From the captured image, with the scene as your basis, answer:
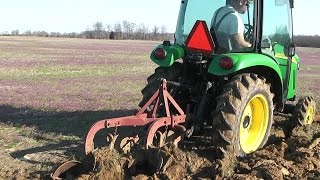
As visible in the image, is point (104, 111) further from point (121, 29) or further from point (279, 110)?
point (121, 29)

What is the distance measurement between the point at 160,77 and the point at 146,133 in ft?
5.12

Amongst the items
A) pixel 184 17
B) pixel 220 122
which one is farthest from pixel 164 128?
pixel 184 17

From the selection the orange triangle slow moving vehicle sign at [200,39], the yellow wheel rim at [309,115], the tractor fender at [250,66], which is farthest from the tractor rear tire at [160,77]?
the yellow wheel rim at [309,115]

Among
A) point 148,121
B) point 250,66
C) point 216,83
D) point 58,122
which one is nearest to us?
point 148,121

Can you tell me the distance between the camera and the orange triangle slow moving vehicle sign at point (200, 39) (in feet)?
19.0

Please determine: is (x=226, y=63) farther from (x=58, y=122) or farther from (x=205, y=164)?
(x=58, y=122)

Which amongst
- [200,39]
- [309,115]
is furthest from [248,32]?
[309,115]

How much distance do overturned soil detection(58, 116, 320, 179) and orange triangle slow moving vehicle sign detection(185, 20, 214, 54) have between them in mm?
1373

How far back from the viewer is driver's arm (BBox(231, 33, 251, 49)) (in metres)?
5.86

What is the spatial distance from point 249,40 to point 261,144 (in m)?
1.48

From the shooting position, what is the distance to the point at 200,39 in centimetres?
587

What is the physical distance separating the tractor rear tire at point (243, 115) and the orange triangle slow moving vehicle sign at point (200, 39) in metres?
0.61

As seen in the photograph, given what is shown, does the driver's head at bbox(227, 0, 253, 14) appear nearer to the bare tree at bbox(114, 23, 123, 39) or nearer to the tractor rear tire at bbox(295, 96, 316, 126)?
the tractor rear tire at bbox(295, 96, 316, 126)

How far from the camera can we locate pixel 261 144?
6098 millimetres
